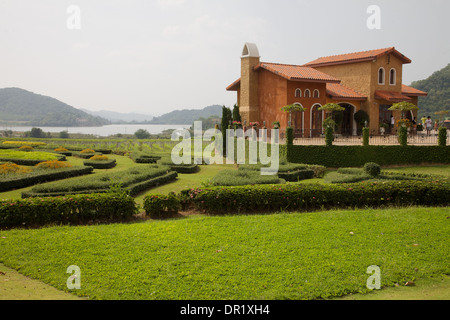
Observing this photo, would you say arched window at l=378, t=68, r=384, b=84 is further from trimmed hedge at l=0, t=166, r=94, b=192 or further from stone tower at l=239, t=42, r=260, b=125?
trimmed hedge at l=0, t=166, r=94, b=192

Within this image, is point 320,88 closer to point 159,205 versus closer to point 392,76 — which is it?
point 392,76

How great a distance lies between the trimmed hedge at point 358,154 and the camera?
1839 centimetres

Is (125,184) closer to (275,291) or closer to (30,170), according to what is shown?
(30,170)

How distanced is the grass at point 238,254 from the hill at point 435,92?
38.5 metres

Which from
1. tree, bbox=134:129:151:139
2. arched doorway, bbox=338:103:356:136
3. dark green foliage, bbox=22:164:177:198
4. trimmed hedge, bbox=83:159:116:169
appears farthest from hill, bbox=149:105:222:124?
dark green foliage, bbox=22:164:177:198

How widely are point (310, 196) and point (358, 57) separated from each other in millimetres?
21185

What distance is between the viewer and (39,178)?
1428 centimetres

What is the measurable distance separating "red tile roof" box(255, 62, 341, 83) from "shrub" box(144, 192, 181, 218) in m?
16.2

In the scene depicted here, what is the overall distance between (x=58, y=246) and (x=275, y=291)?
4358 millimetres

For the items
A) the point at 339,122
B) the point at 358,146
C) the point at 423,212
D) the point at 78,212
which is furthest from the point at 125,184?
the point at 339,122

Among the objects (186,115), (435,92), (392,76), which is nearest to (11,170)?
(392,76)

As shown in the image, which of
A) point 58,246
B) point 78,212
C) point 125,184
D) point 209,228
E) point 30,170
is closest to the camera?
point 58,246

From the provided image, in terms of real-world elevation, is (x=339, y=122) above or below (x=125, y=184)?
above

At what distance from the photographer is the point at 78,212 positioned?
907 centimetres
